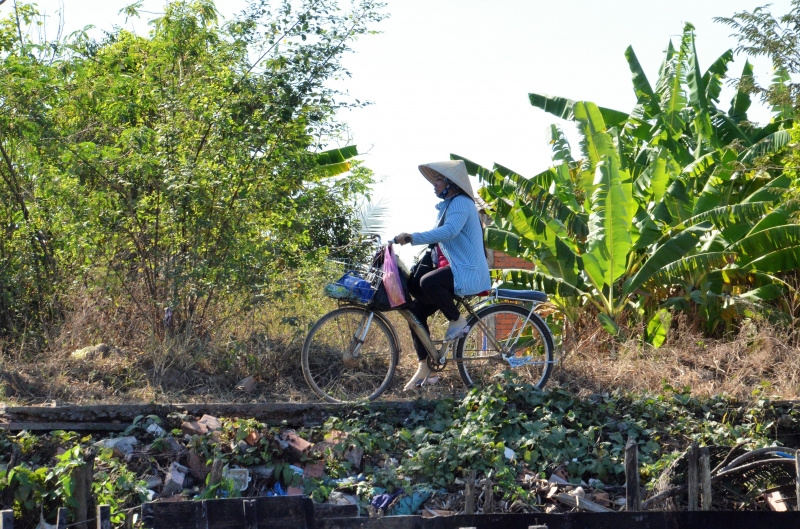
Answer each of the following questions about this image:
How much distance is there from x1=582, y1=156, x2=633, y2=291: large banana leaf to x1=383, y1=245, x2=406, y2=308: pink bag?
407 cm

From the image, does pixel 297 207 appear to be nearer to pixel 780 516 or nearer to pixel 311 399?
pixel 311 399

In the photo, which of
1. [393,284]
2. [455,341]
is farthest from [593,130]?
[393,284]

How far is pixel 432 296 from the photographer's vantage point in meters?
7.14

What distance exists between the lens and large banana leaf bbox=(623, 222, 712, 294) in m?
10.4

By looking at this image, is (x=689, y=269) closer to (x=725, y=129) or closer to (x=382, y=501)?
(x=725, y=129)

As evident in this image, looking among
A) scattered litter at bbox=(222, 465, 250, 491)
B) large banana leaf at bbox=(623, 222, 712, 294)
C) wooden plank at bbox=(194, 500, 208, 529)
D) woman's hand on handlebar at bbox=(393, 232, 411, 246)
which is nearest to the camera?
wooden plank at bbox=(194, 500, 208, 529)

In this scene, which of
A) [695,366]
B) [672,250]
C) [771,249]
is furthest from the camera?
[771,249]

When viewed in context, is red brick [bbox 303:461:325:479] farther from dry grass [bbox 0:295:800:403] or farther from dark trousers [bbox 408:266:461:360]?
dark trousers [bbox 408:266:461:360]

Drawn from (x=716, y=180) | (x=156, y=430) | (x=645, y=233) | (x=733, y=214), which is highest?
(x=716, y=180)

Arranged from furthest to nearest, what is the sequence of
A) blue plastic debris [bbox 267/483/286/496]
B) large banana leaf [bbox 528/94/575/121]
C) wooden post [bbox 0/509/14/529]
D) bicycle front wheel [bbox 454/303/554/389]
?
large banana leaf [bbox 528/94/575/121] < bicycle front wheel [bbox 454/303/554/389] < blue plastic debris [bbox 267/483/286/496] < wooden post [bbox 0/509/14/529]

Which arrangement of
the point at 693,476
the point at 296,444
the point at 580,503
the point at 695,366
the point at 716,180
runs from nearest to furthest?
the point at 693,476
the point at 580,503
the point at 296,444
the point at 695,366
the point at 716,180

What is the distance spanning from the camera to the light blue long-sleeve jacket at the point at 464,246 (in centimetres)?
707

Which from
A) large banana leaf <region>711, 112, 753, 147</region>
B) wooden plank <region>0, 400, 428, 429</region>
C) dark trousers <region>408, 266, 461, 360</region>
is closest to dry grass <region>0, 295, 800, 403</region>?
wooden plank <region>0, 400, 428, 429</region>

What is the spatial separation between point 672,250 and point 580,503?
17.2 ft
